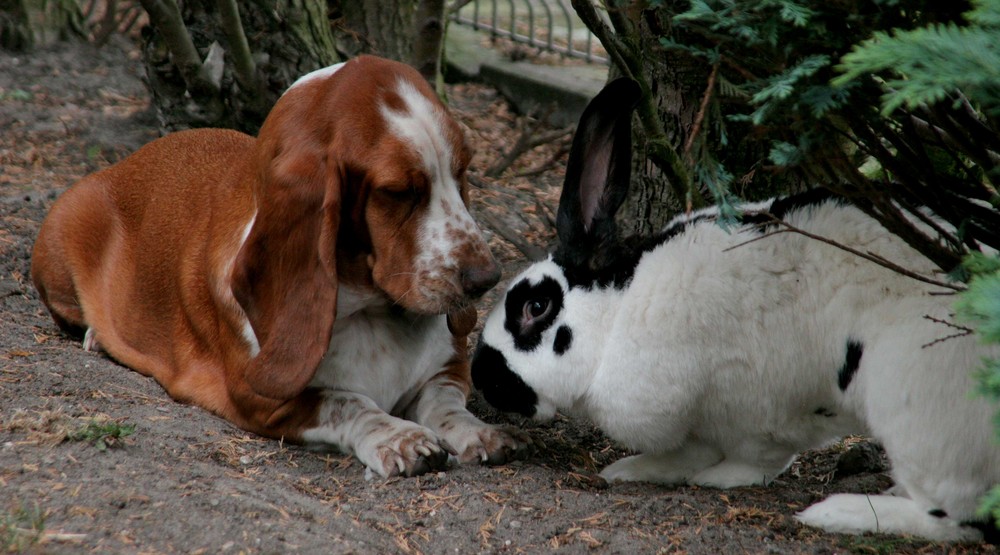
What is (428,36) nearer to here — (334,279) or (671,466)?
(334,279)

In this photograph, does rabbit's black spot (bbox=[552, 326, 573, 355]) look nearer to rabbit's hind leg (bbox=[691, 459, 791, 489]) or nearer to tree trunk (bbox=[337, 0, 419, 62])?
rabbit's hind leg (bbox=[691, 459, 791, 489])

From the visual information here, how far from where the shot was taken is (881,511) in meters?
3.42

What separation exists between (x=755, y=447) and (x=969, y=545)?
31.8 inches

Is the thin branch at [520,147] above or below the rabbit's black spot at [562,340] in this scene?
below

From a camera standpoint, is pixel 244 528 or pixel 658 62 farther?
pixel 658 62

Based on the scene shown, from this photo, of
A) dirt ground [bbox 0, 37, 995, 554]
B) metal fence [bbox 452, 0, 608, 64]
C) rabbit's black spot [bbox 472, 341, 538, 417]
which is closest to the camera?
dirt ground [bbox 0, 37, 995, 554]

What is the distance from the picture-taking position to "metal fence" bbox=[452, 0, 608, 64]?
35.5 ft

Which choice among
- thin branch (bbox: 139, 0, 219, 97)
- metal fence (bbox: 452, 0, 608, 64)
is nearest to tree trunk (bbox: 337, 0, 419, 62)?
thin branch (bbox: 139, 0, 219, 97)

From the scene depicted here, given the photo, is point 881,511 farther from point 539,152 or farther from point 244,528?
point 539,152

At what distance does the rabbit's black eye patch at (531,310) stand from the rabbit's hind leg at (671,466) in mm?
613

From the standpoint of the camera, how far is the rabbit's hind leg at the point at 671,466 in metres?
4.02

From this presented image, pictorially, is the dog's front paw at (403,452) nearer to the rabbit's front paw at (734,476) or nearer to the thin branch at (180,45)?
the rabbit's front paw at (734,476)

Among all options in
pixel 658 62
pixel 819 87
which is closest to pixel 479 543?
pixel 819 87

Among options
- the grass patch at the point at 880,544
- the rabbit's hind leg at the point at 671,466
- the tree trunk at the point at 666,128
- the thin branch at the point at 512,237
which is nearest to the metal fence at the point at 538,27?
the thin branch at the point at 512,237
